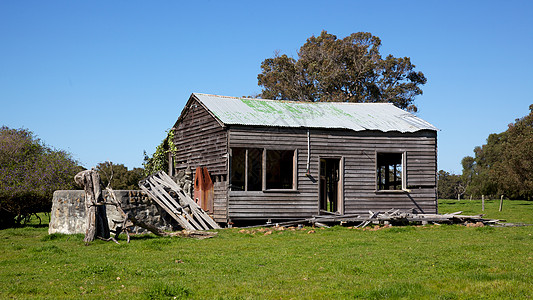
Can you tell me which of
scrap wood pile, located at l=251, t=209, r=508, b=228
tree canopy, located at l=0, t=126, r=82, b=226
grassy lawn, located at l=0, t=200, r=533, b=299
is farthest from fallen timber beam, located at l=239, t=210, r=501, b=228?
tree canopy, located at l=0, t=126, r=82, b=226

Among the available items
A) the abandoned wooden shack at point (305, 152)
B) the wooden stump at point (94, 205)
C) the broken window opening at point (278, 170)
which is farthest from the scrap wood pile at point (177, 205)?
the broken window opening at point (278, 170)

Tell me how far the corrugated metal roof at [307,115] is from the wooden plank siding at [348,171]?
373 mm

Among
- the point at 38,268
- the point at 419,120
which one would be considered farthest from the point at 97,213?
the point at 419,120

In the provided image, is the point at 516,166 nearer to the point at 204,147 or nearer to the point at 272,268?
the point at 204,147

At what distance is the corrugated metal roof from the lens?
2486 cm

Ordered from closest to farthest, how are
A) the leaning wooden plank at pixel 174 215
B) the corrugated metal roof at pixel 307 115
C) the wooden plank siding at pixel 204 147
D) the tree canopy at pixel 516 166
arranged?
the leaning wooden plank at pixel 174 215
the wooden plank siding at pixel 204 147
the corrugated metal roof at pixel 307 115
the tree canopy at pixel 516 166

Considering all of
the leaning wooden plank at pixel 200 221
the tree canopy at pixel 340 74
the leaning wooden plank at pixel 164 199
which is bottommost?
the leaning wooden plank at pixel 200 221

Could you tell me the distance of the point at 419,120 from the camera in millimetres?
27938

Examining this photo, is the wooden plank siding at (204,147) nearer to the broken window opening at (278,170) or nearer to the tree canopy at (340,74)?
the broken window opening at (278,170)

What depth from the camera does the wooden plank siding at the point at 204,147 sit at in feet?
79.0

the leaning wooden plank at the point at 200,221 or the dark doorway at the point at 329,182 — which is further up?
the dark doorway at the point at 329,182

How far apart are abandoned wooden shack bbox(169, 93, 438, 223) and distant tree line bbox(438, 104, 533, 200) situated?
2315 cm

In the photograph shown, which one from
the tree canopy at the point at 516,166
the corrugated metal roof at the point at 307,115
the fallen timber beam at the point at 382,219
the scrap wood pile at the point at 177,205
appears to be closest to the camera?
the scrap wood pile at the point at 177,205

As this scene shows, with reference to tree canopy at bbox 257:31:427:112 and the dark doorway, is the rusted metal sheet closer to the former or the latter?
the dark doorway
